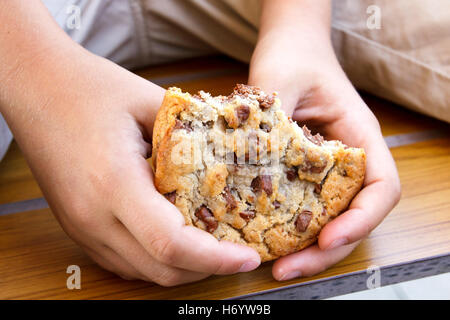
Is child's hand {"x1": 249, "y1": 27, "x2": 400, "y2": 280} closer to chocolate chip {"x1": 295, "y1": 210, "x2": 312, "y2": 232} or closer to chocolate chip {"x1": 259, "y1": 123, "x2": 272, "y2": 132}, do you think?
chocolate chip {"x1": 295, "y1": 210, "x2": 312, "y2": 232}

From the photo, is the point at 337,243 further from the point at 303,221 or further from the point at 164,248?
the point at 164,248

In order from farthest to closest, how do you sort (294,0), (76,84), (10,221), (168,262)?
(294,0), (10,221), (76,84), (168,262)

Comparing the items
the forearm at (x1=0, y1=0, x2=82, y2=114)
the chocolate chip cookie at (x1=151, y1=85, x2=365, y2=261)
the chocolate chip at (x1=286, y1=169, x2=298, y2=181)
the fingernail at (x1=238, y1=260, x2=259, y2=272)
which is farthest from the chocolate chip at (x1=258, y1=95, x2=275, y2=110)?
the forearm at (x1=0, y1=0, x2=82, y2=114)

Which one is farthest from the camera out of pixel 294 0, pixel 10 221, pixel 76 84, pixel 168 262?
pixel 294 0

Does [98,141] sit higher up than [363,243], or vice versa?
[98,141]

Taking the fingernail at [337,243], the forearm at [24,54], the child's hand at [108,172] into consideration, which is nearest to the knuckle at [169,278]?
the child's hand at [108,172]

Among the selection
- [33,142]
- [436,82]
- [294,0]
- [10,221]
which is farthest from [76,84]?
[436,82]
